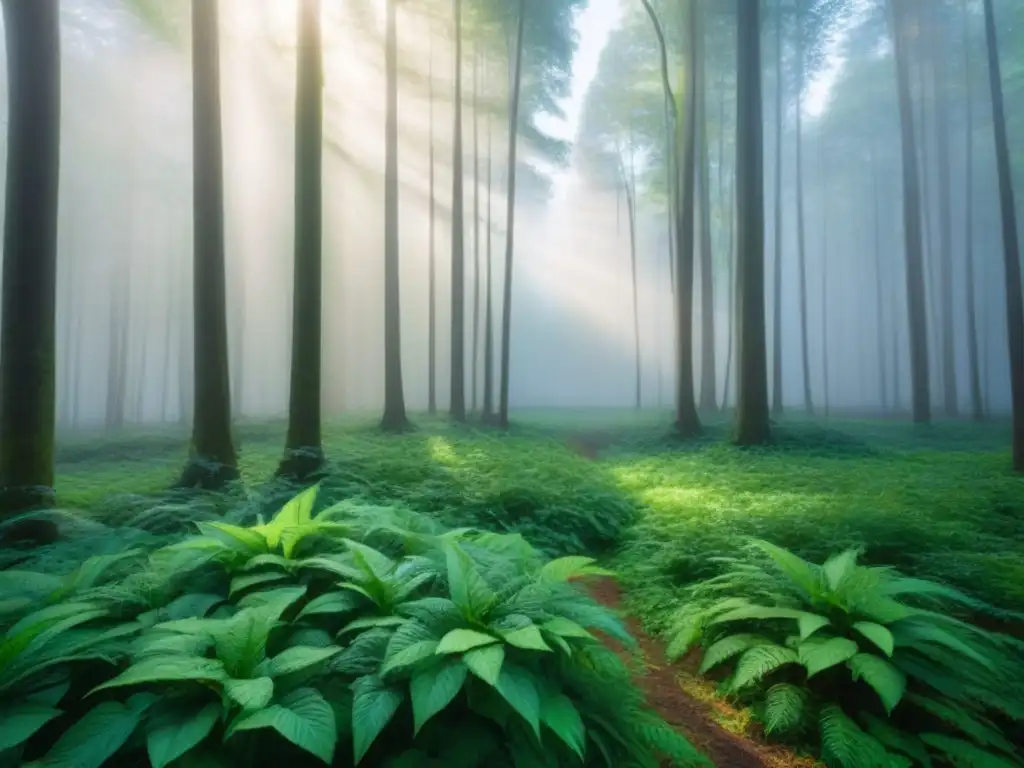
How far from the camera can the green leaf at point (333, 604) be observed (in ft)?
9.25

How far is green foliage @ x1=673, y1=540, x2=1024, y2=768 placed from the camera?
2.80 metres

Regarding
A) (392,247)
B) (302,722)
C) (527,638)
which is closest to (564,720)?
(527,638)

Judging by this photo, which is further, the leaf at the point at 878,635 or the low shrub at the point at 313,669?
the leaf at the point at 878,635

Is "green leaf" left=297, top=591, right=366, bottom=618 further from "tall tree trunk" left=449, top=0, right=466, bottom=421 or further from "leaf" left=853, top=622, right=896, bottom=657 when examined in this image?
"tall tree trunk" left=449, top=0, right=466, bottom=421

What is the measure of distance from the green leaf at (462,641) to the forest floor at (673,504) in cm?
155

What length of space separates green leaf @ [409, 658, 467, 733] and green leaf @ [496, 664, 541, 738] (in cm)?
19

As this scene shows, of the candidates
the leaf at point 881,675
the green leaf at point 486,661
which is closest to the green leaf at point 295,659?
the green leaf at point 486,661

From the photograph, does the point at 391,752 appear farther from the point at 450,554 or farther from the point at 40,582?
the point at 40,582

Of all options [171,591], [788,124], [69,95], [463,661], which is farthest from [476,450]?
[788,124]

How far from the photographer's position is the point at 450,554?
3.04 meters

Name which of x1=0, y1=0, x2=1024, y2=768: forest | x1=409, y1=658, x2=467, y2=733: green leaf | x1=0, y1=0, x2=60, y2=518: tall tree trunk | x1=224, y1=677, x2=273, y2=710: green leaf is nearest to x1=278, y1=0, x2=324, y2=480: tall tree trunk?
x1=0, y1=0, x2=1024, y2=768: forest

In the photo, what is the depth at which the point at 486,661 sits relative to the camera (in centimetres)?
230

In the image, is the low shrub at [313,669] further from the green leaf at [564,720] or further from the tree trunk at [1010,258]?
the tree trunk at [1010,258]

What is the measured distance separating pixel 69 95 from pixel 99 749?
26688mm
